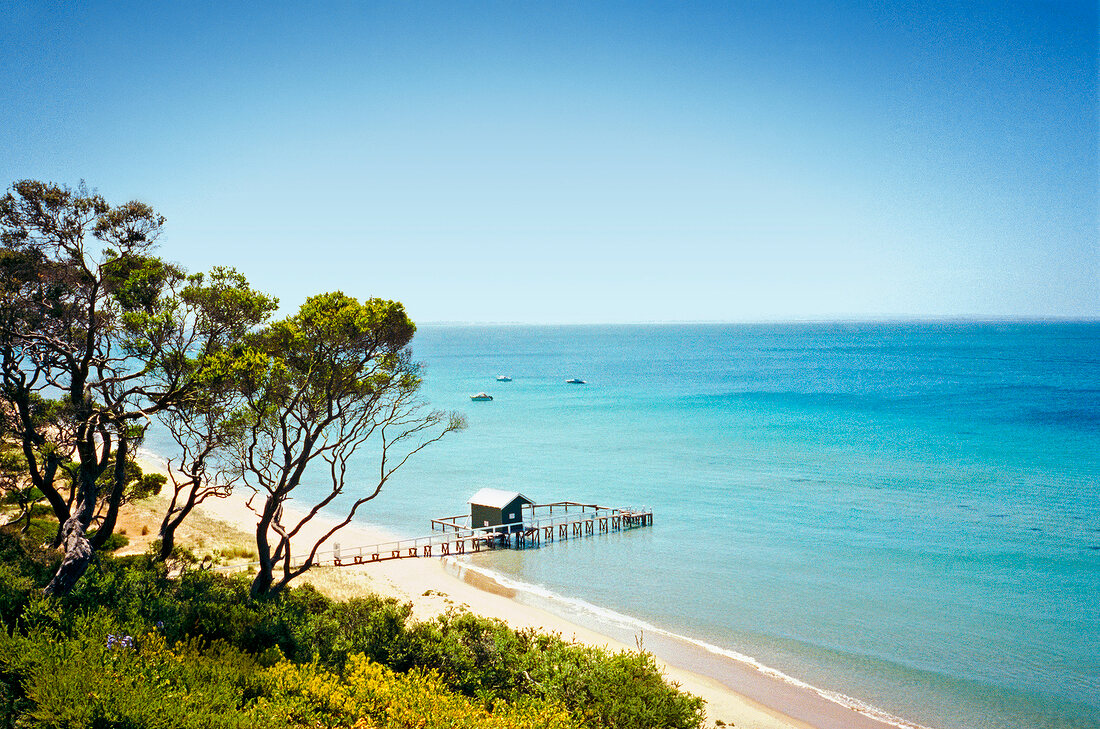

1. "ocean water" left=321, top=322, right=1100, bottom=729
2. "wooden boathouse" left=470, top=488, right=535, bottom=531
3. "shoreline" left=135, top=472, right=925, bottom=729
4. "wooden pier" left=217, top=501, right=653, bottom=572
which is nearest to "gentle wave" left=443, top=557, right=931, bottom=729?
"shoreline" left=135, top=472, right=925, bottom=729

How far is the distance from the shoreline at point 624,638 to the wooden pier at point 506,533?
4.08 ft

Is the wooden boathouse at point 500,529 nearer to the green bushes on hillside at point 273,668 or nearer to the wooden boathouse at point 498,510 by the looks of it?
the wooden boathouse at point 498,510

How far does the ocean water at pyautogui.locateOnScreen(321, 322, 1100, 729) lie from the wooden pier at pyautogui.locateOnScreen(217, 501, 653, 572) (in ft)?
4.37

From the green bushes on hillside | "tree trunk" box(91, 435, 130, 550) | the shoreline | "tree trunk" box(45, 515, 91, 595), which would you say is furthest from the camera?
the shoreline

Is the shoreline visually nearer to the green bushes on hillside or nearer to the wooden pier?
the wooden pier

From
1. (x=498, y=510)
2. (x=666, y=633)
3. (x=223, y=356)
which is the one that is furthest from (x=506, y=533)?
(x=223, y=356)

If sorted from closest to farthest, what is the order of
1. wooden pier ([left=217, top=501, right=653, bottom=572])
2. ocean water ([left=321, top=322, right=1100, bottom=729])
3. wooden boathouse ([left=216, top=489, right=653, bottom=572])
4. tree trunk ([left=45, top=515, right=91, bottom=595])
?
tree trunk ([left=45, top=515, right=91, bottom=595])
ocean water ([left=321, top=322, right=1100, bottom=729])
wooden pier ([left=217, top=501, right=653, bottom=572])
wooden boathouse ([left=216, top=489, right=653, bottom=572])

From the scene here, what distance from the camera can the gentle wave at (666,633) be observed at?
60.2 ft

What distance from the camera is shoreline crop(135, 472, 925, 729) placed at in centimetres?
1788

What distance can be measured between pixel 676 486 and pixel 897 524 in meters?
14.8

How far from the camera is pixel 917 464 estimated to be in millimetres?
52469

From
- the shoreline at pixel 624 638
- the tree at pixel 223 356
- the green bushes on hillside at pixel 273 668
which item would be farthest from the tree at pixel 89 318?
the shoreline at pixel 624 638

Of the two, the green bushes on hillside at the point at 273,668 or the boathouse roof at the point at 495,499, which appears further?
the boathouse roof at the point at 495,499

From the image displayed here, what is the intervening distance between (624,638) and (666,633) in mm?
1675
